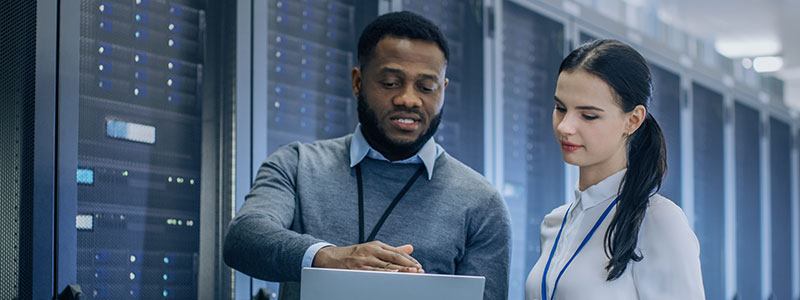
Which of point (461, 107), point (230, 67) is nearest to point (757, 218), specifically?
point (461, 107)

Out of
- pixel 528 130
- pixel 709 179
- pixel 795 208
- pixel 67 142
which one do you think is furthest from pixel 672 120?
pixel 67 142

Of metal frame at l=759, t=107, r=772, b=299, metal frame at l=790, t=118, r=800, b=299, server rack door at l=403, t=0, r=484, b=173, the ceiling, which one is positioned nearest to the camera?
server rack door at l=403, t=0, r=484, b=173

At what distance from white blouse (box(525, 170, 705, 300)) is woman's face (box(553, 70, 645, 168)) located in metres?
0.07

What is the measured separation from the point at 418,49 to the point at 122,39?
2.75 ft

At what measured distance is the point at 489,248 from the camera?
1.58 meters

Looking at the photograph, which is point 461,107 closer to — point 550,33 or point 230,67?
point 550,33

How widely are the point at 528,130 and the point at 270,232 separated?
2.55 m

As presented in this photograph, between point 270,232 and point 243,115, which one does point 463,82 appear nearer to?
point 243,115

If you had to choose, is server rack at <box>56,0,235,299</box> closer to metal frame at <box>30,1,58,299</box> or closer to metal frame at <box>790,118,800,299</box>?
metal frame at <box>30,1,58,299</box>

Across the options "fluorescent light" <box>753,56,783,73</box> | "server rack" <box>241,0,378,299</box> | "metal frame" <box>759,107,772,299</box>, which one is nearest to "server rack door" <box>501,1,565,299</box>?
"server rack" <box>241,0,378,299</box>

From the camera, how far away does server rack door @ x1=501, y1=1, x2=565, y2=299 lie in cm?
361

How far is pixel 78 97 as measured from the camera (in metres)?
1.83

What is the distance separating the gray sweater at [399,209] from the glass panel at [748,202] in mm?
5115

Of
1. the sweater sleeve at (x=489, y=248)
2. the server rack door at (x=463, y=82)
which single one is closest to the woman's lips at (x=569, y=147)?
the sweater sleeve at (x=489, y=248)
